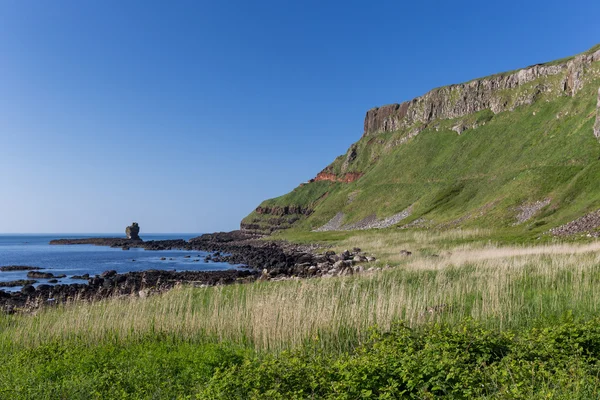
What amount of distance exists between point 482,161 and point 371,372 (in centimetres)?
11295

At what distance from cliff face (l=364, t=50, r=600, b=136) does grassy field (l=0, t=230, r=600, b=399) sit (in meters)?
108

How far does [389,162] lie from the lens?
515 feet


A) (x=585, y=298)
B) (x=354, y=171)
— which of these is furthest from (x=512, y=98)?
(x=585, y=298)

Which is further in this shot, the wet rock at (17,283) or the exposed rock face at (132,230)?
the exposed rock face at (132,230)

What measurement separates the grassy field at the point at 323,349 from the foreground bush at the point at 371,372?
32mm

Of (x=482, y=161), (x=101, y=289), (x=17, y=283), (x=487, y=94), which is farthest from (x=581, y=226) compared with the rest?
(x=487, y=94)

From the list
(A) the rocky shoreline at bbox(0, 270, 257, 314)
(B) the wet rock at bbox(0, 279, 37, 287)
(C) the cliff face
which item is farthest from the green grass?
(C) the cliff face

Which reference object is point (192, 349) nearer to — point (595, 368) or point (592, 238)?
point (595, 368)

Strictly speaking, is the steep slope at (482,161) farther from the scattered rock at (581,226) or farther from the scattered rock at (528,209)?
the scattered rock at (581,226)

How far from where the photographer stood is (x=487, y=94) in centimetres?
13588

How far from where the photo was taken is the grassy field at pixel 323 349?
7434mm

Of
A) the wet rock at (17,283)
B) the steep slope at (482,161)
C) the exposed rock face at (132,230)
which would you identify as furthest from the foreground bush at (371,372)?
the exposed rock face at (132,230)

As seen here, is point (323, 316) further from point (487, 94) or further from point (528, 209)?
point (487, 94)

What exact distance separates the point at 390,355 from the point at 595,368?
11.8ft
